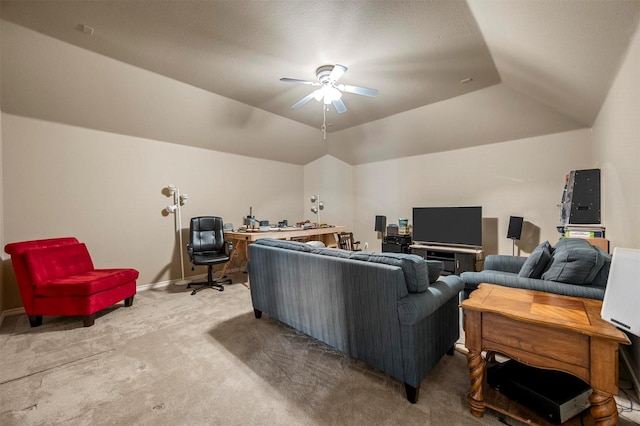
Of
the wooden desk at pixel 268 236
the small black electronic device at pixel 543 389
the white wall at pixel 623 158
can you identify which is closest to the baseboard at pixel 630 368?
the white wall at pixel 623 158

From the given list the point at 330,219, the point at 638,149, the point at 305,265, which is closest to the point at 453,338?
the point at 305,265

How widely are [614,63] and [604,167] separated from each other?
127 centimetres

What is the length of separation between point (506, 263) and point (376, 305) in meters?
2.26

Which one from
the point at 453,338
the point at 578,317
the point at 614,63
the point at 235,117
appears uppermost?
the point at 235,117

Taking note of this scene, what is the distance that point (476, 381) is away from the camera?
60.2 inches

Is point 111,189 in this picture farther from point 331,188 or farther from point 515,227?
point 515,227

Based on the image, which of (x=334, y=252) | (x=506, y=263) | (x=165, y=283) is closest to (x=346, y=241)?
(x=506, y=263)

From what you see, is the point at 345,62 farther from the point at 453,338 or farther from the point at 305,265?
the point at 453,338

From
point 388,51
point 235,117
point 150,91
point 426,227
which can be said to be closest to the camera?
point 388,51

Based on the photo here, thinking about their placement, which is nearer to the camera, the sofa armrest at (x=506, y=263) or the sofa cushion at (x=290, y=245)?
the sofa cushion at (x=290, y=245)

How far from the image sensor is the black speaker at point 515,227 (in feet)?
13.3

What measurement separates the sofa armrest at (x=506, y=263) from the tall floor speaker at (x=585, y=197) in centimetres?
71

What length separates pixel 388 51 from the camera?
2717 millimetres

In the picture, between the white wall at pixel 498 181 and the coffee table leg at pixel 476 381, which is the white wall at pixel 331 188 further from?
the coffee table leg at pixel 476 381
